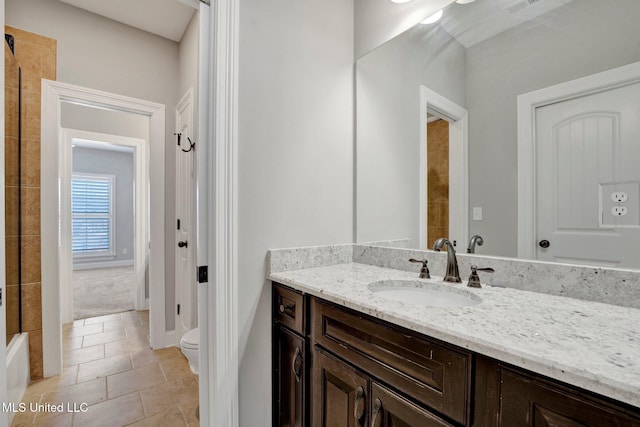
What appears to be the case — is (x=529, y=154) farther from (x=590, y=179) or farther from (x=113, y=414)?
(x=113, y=414)

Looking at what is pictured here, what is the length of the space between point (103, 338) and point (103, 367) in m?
0.64

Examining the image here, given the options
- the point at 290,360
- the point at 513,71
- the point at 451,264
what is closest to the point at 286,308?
the point at 290,360

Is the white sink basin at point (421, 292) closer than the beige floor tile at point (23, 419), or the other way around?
the white sink basin at point (421, 292)

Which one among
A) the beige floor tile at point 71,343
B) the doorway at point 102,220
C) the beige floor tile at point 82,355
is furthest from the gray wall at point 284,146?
the doorway at point 102,220

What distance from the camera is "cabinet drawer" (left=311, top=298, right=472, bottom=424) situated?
681 mm

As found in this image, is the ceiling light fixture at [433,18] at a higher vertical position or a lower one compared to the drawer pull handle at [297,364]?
higher

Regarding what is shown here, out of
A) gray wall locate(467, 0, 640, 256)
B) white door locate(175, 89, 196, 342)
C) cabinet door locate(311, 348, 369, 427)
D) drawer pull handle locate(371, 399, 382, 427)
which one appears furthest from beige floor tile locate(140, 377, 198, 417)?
gray wall locate(467, 0, 640, 256)

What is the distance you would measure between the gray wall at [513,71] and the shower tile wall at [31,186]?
9.03 feet

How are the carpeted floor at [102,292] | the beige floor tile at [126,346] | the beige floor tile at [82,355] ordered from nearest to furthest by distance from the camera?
the beige floor tile at [82,355], the beige floor tile at [126,346], the carpeted floor at [102,292]

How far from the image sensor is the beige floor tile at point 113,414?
163 cm

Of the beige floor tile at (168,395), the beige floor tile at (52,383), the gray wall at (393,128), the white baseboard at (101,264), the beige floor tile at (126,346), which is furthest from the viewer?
the white baseboard at (101,264)

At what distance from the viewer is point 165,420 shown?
1.67 meters

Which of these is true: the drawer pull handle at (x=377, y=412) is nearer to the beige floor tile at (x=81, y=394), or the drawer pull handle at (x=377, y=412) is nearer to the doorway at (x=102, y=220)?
the beige floor tile at (x=81, y=394)

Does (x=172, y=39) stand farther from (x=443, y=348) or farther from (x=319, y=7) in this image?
(x=443, y=348)
